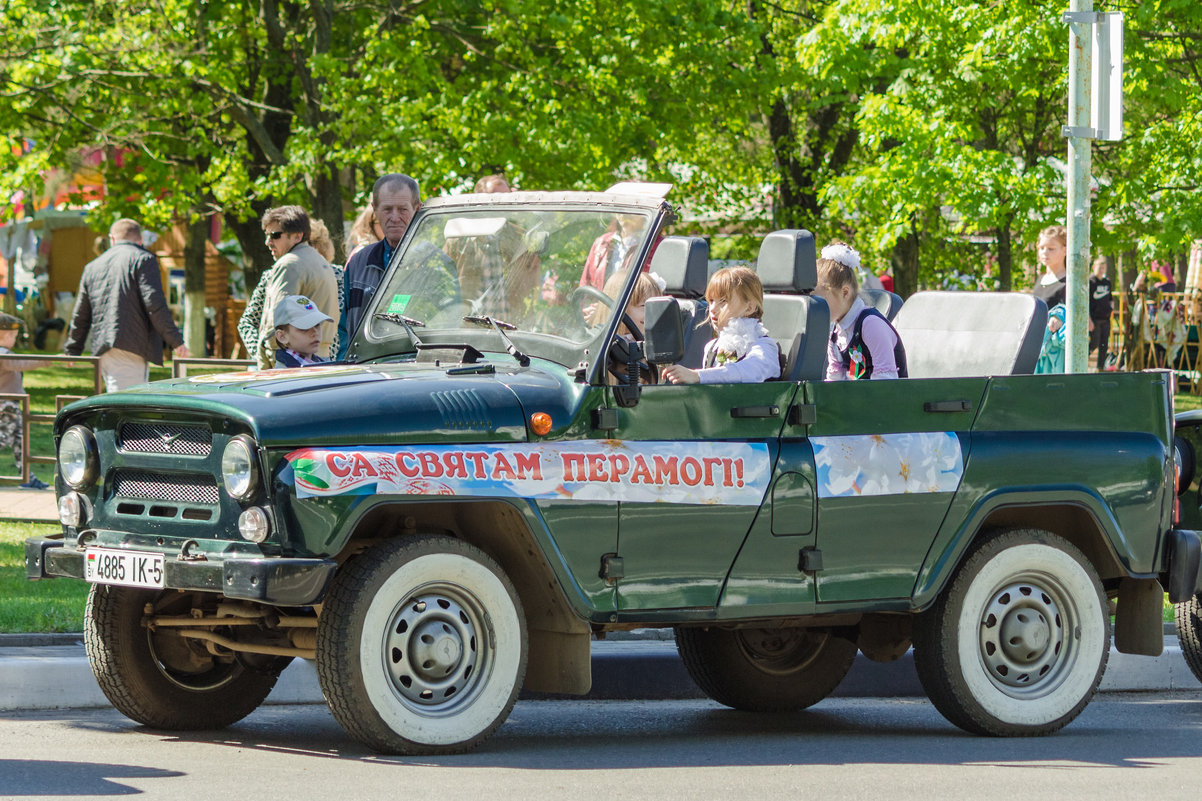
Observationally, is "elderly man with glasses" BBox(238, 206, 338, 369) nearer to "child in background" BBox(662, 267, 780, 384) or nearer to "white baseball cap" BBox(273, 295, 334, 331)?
"white baseball cap" BBox(273, 295, 334, 331)

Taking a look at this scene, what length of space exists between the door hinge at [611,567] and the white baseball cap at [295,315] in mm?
1961

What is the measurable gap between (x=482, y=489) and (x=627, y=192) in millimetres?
1405

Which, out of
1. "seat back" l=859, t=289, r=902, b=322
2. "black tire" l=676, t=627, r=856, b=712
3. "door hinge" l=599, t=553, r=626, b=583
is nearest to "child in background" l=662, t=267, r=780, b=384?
"door hinge" l=599, t=553, r=626, b=583

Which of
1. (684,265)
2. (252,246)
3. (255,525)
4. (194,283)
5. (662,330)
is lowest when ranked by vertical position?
(255,525)

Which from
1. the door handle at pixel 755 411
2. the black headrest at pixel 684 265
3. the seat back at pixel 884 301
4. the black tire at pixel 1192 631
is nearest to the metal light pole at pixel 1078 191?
the seat back at pixel 884 301

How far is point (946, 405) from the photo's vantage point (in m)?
7.02

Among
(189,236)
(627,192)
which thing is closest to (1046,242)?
(627,192)

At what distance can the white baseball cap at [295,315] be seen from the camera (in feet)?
25.5

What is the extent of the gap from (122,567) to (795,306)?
261 centimetres

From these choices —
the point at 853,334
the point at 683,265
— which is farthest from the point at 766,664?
the point at 683,265

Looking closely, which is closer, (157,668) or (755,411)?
(755,411)

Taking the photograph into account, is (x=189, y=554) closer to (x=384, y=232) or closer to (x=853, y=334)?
(x=853, y=334)

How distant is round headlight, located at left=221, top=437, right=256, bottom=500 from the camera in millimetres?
5918

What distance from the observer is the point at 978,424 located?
7.11 meters
